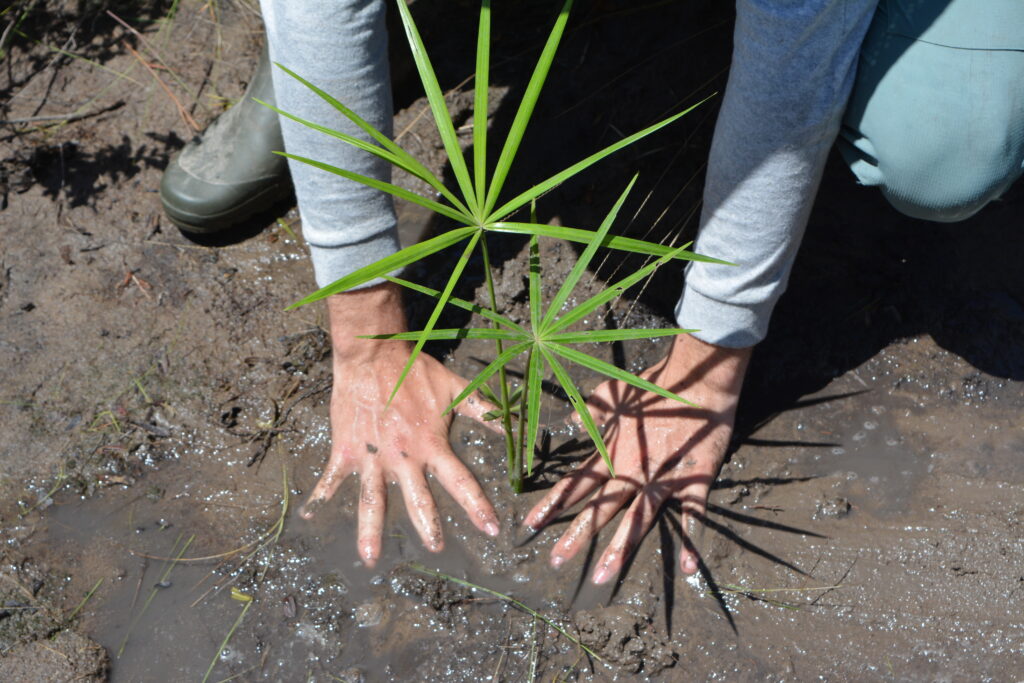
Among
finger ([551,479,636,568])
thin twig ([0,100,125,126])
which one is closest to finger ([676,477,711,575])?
finger ([551,479,636,568])

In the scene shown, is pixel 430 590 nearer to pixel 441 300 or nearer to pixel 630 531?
pixel 630 531

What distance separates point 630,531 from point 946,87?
0.98 meters

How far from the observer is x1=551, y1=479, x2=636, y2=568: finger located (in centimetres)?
171

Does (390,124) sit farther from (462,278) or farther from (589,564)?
(589,564)

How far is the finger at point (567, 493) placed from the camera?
174cm

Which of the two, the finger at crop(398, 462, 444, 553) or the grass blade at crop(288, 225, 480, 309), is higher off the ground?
the grass blade at crop(288, 225, 480, 309)

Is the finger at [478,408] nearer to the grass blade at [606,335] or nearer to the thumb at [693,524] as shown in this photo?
the thumb at [693,524]

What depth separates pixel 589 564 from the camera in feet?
5.60

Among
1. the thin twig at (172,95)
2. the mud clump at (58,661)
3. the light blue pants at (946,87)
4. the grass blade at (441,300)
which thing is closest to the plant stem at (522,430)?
the grass blade at (441,300)

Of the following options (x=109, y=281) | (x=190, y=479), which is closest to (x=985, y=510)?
(x=190, y=479)

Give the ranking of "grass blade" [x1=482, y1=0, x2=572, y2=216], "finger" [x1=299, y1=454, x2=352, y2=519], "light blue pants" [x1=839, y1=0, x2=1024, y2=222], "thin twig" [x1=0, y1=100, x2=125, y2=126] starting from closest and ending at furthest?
"grass blade" [x1=482, y1=0, x2=572, y2=216] → "light blue pants" [x1=839, y1=0, x2=1024, y2=222] → "finger" [x1=299, y1=454, x2=352, y2=519] → "thin twig" [x1=0, y1=100, x2=125, y2=126]

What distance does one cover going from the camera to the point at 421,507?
1751 mm

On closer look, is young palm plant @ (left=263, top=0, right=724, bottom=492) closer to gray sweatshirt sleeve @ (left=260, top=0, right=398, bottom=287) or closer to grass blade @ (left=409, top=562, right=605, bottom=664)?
gray sweatshirt sleeve @ (left=260, top=0, right=398, bottom=287)

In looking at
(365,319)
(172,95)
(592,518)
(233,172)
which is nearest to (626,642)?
(592,518)
